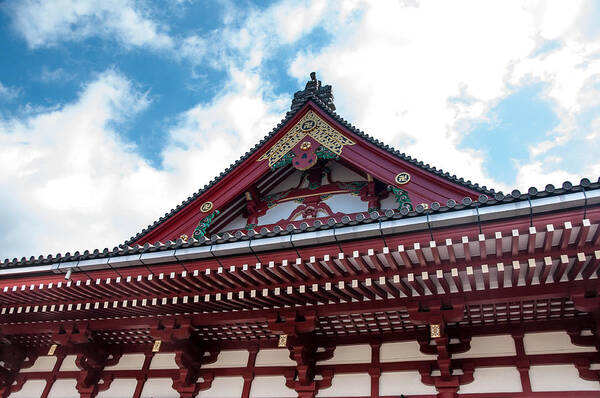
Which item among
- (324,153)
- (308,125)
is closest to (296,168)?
(324,153)

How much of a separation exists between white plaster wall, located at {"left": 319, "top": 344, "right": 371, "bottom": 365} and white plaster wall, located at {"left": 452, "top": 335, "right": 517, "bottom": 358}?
1557 mm

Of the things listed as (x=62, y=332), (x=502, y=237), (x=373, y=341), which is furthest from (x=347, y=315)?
(x=62, y=332)

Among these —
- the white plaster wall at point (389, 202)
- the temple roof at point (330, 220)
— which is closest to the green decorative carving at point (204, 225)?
the temple roof at point (330, 220)

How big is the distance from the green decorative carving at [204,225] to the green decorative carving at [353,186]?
10.9ft

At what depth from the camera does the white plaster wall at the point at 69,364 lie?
10652 mm

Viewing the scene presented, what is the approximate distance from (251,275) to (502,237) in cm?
379

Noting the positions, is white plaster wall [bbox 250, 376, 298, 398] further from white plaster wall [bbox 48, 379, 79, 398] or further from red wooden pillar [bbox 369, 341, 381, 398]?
white plaster wall [bbox 48, 379, 79, 398]

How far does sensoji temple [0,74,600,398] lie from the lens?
255 inches

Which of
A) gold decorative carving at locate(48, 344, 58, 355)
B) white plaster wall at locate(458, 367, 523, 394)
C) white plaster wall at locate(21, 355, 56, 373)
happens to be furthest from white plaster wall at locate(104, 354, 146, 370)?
white plaster wall at locate(458, 367, 523, 394)

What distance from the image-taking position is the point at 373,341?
8625 millimetres

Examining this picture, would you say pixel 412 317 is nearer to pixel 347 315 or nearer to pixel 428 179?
pixel 347 315

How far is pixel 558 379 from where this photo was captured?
23.8 feet

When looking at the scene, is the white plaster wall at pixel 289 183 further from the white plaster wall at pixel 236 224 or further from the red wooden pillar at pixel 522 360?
the red wooden pillar at pixel 522 360

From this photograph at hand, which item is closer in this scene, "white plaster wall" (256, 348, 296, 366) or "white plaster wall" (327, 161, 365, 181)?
"white plaster wall" (256, 348, 296, 366)
